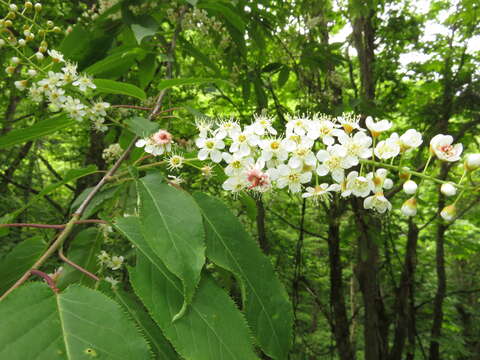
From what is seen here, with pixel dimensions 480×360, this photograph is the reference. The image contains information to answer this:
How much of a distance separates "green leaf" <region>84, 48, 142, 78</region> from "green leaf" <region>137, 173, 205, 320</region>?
0.88 metres

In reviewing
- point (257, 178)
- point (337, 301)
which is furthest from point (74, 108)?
point (337, 301)

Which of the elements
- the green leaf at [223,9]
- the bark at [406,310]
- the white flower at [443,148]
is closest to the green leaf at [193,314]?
the white flower at [443,148]

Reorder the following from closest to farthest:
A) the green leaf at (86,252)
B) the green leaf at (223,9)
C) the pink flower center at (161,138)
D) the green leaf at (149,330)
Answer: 1. the green leaf at (149,330)
2. the green leaf at (86,252)
3. the pink flower center at (161,138)
4. the green leaf at (223,9)

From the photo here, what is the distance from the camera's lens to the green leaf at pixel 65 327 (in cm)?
93

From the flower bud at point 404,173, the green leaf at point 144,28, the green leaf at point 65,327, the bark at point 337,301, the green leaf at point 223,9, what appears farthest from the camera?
the bark at point 337,301

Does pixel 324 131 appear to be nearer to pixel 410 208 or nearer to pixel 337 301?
pixel 410 208

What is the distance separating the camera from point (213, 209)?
4.90ft

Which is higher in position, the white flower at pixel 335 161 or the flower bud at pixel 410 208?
the white flower at pixel 335 161

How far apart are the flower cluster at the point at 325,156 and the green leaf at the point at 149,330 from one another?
57cm

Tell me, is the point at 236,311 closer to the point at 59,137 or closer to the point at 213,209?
the point at 213,209

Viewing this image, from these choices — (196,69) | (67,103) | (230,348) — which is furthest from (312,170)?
(196,69)

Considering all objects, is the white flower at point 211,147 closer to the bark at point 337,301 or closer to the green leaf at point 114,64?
the green leaf at point 114,64

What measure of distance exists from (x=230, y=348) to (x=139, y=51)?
167cm

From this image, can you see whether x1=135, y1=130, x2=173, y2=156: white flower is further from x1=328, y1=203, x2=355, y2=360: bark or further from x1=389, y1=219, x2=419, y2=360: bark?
x1=389, y1=219, x2=419, y2=360: bark
